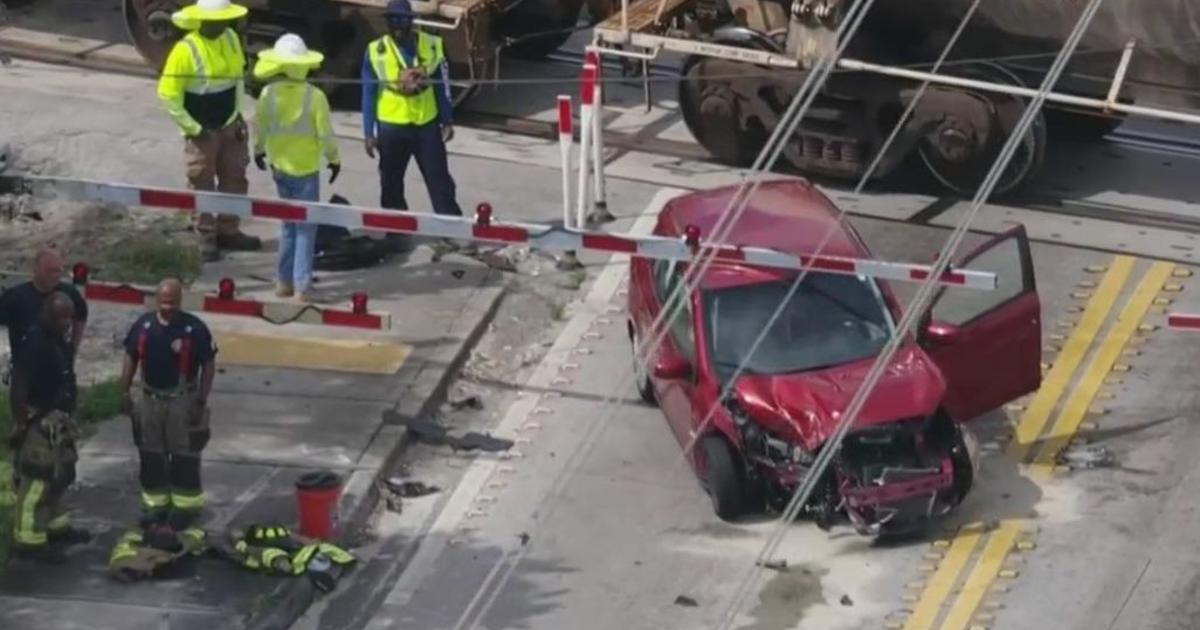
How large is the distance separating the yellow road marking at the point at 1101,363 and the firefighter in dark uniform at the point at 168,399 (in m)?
4.41

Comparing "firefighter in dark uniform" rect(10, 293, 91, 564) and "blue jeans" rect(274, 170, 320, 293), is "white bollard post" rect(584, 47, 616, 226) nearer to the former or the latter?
"blue jeans" rect(274, 170, 320, 293)

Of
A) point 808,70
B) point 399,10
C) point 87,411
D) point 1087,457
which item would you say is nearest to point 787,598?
point 1087,457

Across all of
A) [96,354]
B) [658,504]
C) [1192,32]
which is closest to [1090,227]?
[1192,32]

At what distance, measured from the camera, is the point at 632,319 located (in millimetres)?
15344

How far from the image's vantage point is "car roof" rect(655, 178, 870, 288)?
14.3 m

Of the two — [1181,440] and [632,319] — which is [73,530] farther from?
[1181,440]

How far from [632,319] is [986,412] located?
204 cm

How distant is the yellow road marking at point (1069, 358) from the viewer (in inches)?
589

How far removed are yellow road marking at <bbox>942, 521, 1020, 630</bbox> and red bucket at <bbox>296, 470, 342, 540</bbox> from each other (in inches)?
115

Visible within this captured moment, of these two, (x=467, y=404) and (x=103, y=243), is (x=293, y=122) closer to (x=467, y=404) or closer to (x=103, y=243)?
(x=103, y=243)

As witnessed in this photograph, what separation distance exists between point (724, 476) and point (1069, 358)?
3090 millimetres

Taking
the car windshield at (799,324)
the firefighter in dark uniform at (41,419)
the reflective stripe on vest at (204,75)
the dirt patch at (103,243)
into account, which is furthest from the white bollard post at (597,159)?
the firefighter in dark uniform at (41,419)

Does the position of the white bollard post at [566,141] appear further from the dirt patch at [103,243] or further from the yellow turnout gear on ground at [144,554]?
the yellow turnout gear on ground at [144,554]

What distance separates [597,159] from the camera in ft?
57.1
